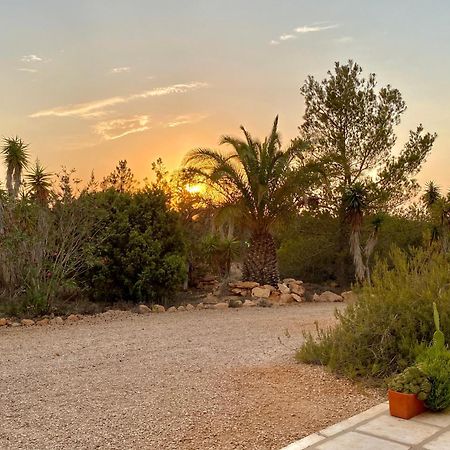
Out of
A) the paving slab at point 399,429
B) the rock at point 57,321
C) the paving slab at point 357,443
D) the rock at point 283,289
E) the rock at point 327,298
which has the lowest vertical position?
the rock at point 327,298

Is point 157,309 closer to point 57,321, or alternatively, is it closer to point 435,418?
point 57,321

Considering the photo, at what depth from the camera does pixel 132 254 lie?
12.3 m

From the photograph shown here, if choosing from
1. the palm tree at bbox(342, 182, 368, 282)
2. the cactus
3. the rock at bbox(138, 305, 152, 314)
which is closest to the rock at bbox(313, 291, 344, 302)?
the palm tree at bbox(342, 182, 368, 282)

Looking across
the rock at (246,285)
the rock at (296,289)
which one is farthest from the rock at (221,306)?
the rock at (296,289)

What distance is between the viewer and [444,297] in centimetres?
581

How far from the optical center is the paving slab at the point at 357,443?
363cm

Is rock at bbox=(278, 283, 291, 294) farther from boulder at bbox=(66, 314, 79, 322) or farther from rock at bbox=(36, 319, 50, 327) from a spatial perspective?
rock at bbox=(36, 319, 50, 327)

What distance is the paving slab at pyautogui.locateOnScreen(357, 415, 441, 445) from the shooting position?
12.5 ft

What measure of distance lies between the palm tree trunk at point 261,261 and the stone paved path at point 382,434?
35.3 feet

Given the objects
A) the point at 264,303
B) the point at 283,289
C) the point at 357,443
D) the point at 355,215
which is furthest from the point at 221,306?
the point at 357,443

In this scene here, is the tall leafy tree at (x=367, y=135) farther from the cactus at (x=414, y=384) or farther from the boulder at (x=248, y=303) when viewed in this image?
the cactus at (x=414, y=384)

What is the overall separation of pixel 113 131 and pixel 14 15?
11.3 feet

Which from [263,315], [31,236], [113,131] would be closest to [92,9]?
[113,131]

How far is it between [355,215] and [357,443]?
13.5 metres
